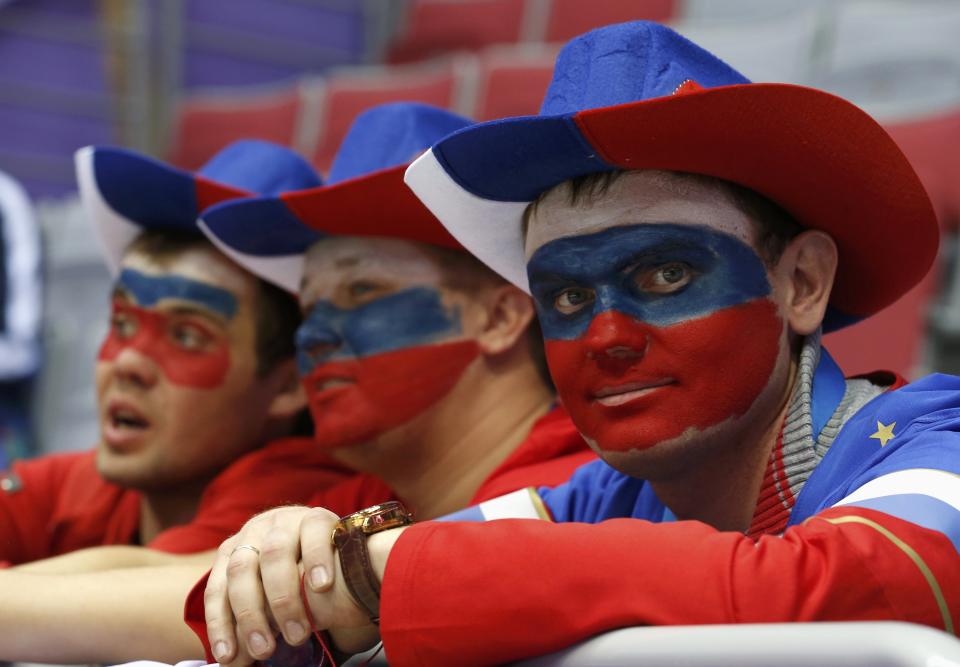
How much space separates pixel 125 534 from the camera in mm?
2359

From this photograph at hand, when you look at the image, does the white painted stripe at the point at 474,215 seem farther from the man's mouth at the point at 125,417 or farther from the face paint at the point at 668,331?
the man's mouth at the point at 125,417

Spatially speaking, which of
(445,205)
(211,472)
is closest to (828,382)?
(445,205)

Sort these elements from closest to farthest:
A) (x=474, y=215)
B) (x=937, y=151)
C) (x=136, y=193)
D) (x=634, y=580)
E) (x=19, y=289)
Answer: (x=634, y=580), (x=474, y=215), (x=136, y=193), (x=937, y=151), (x=19, y=289)

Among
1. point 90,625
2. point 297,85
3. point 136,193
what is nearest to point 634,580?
point 90,625

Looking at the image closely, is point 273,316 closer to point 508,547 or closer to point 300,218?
point 300,218

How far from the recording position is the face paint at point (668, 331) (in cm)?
127

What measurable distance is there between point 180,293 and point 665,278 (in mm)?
1150

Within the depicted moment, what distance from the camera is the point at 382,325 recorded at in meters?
Answer: 1.89

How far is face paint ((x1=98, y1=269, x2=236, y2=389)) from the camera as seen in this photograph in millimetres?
2172

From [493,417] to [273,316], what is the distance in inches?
21.1

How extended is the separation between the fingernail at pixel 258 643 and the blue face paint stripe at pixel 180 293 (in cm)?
124

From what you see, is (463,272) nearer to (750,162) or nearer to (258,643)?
(750,162)

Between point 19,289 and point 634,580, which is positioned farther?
point 19,289

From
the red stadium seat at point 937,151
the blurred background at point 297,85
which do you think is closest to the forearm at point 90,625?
the blurred background at point 297,85
